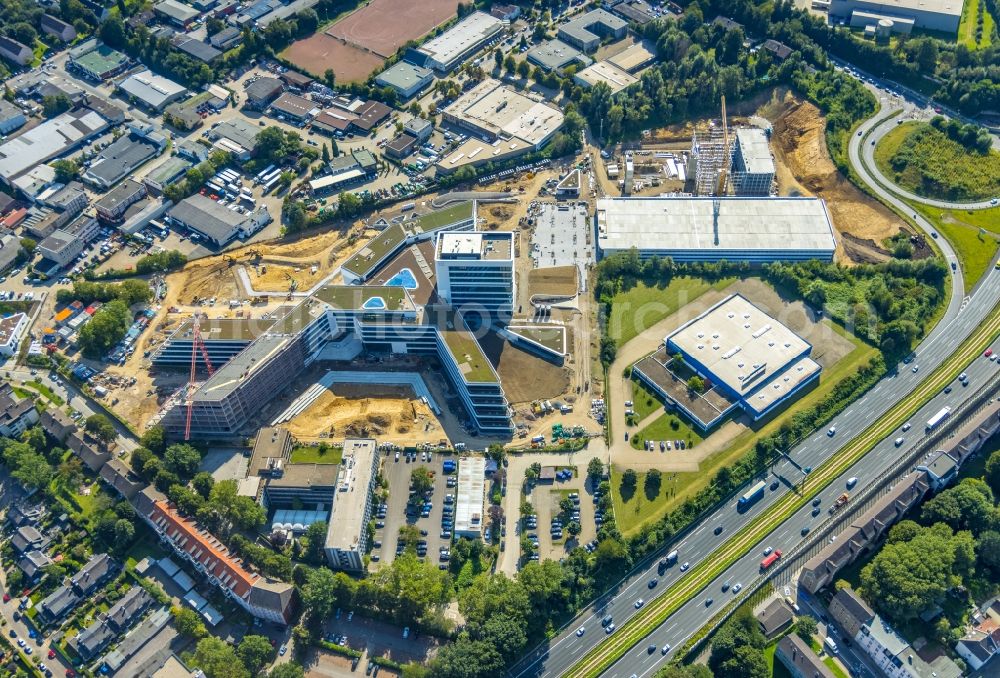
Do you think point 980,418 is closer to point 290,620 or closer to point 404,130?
point 290,620

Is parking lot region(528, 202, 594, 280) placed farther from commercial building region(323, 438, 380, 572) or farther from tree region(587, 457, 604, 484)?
commercial building region(323, 438, 380, 572)

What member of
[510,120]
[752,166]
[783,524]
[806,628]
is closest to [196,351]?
[510,120]

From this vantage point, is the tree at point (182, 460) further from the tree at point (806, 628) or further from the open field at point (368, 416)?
the tree at point (806, 628)

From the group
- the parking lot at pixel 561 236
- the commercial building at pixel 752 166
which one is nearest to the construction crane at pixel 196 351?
the parking lot at pixel 561 236

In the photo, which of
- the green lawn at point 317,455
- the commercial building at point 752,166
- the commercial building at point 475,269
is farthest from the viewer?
the commercial building at point 752,166

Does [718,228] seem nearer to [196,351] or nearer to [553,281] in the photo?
[553,281]

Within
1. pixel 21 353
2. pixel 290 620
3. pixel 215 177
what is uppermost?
pixel 215 177

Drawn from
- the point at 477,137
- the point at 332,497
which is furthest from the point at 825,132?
the point at 332,497
